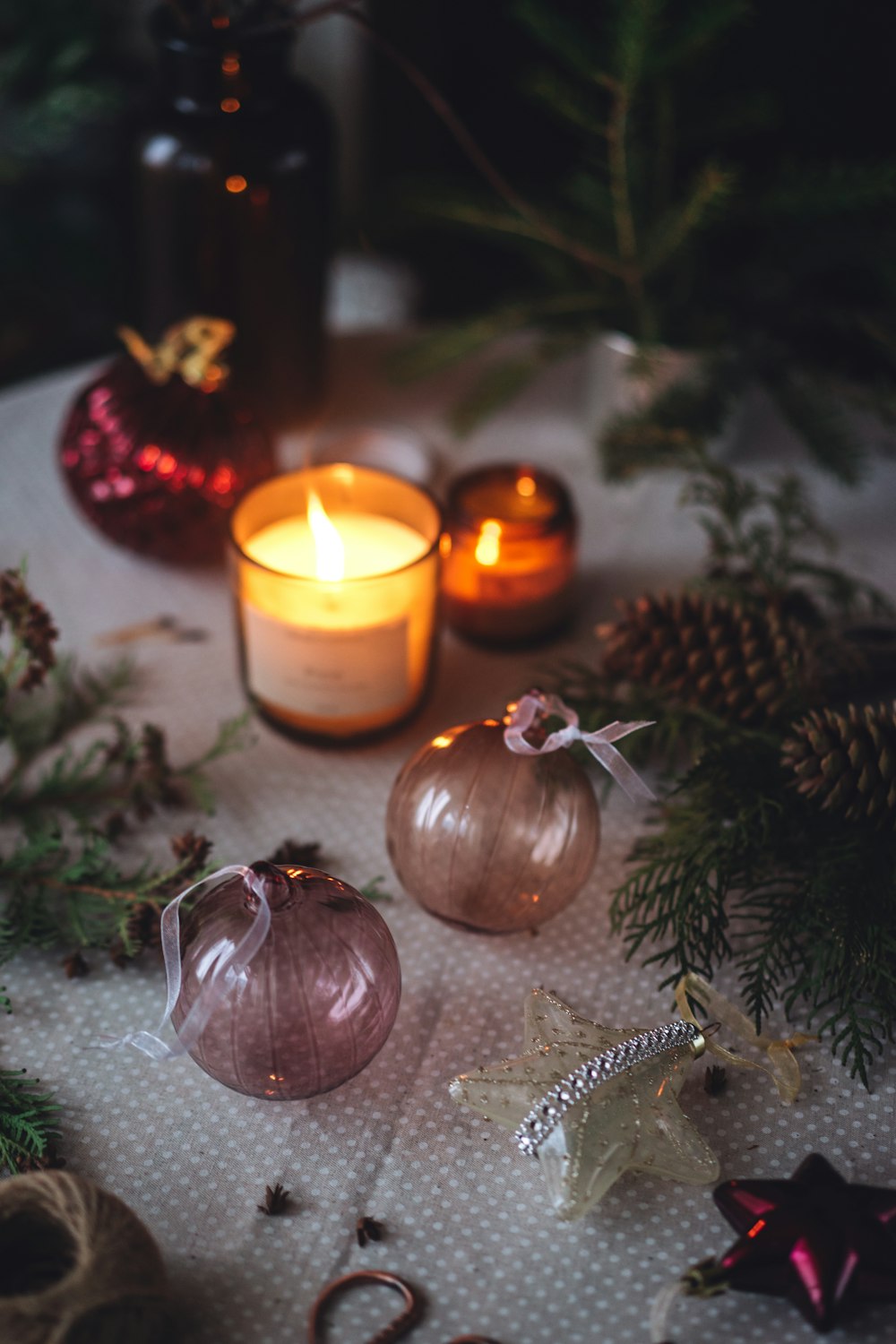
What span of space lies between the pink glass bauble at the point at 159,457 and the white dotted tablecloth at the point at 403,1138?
0.44 feet

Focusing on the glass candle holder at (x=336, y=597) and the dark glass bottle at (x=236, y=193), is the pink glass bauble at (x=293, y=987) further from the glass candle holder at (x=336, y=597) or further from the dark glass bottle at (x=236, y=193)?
the dark glass bottle at (x=236, y=193)

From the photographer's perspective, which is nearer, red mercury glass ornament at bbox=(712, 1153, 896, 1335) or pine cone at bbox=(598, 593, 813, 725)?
red mercury glass ornament at bbox=(712, 1153, 896, 1335)

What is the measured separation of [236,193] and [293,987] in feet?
1.83

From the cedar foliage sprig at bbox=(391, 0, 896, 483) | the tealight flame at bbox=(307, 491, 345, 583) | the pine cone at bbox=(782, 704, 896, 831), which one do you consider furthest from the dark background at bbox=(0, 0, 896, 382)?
the pine cone at bbox=(782, 704, 896, 831)

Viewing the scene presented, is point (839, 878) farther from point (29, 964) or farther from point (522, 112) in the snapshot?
point (522, 112)

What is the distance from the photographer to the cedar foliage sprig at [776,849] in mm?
513

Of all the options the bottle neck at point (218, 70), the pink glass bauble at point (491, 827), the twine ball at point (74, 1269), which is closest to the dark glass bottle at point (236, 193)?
the bottle neck at point (218, 70)

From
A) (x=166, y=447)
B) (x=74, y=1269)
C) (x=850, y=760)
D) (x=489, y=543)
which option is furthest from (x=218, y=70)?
(x=74, y=1269)

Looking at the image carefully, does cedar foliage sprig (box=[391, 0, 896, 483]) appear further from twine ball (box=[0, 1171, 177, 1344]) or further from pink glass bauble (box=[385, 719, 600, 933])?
twine ball (box=[0, 1171, 177, 1344])

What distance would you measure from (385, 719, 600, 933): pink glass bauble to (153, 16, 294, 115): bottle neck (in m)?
0.48

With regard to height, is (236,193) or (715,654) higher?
(236,193)

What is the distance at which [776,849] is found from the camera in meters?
0.56

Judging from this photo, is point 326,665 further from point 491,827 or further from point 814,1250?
point 814,1250

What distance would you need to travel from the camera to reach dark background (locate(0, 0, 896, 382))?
96 centimetres
